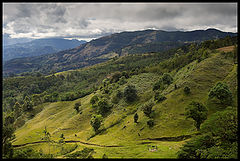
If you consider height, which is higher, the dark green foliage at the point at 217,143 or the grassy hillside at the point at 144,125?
the dark green foliage at the point at 217,143

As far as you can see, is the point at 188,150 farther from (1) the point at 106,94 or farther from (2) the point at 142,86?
(1) the point at 106,94

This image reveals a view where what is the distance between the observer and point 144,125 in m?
56.7

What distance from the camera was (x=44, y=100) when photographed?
5945 inches

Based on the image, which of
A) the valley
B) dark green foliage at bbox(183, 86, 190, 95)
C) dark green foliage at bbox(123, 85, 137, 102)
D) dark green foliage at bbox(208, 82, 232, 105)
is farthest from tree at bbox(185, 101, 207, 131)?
dark green foliage at bbox(123, 85, 137, 102)

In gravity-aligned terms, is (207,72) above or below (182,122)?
above

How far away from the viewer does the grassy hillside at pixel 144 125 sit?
1618 inches

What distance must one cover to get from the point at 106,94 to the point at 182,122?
70787 millimetres

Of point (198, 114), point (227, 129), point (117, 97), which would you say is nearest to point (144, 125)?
point (198, 114)

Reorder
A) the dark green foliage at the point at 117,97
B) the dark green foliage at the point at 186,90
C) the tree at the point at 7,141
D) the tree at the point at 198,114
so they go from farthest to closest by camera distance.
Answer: the dark green foliage at the point at 117,97 → the dark green foliage at the point at 186,90 → the tree at the point at 198,114 → the tree at the point at 7,141

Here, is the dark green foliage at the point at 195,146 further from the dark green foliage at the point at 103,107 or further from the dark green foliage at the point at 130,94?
the dark green foliage at the point at 103,107

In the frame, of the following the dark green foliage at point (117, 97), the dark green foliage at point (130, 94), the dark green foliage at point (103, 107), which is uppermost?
the dark green foliage at point (130, 94)

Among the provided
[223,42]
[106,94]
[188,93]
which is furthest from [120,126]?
Result: [223,42]

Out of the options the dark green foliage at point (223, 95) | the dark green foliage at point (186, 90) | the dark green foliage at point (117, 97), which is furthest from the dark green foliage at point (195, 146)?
the dark green foliage at point (117, 97)

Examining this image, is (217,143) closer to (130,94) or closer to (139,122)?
(139,122)
